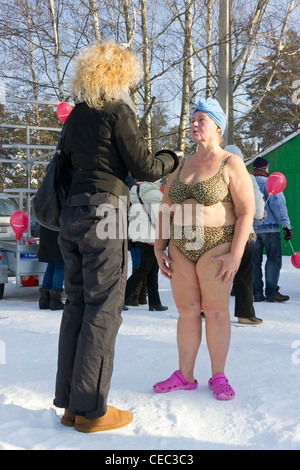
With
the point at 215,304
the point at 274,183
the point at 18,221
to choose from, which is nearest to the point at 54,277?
the point at 18,221

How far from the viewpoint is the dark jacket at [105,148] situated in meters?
2.80

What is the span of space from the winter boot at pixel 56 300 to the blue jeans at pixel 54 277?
55mm

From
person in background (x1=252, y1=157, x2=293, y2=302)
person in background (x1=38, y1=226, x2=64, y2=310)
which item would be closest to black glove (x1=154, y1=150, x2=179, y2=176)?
person in background (x1=38, y1=226, x2=64, y2=310)

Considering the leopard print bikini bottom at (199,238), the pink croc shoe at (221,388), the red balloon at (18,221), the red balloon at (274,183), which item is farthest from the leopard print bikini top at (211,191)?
the red balloon at (18,221)

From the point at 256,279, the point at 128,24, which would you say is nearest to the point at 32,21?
the point at 128,24

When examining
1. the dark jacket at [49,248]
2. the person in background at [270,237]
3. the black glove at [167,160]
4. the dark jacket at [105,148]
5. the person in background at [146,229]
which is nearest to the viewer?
the dark jacket at [105,148]

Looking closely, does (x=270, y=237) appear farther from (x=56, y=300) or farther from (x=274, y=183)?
(x=56, y=300)

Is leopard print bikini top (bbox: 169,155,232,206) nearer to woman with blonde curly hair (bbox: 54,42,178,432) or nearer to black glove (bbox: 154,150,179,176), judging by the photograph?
black glove (bbox: 154,150,179,176)

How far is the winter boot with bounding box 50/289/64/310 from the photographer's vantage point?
7.20 m

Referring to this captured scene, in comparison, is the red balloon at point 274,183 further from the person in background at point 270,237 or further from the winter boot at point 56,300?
the winter boot at point 56,300

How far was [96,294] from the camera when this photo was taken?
276 centimetres

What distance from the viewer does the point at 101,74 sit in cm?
283

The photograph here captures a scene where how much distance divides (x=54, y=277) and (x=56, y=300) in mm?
310

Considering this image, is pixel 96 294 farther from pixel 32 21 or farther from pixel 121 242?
pixel 32 21
